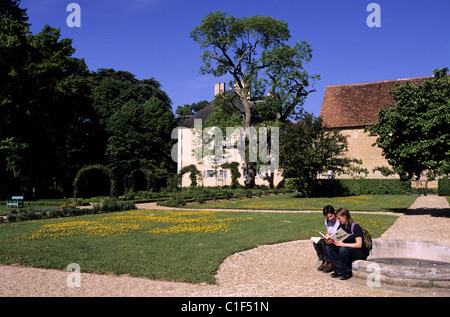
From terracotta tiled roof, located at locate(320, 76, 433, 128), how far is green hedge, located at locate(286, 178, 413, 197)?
7.98 meters

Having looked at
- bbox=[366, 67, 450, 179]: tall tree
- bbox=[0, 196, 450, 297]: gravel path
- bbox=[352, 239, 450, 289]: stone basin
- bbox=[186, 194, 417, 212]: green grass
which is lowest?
bbox=[186, 194, 417, 212]: green grass

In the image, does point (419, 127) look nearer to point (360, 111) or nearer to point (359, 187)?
point (359, 187)

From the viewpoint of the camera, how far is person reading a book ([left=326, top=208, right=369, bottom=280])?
6.62m

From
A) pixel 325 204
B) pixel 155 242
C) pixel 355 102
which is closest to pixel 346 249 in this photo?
pixel 155 242

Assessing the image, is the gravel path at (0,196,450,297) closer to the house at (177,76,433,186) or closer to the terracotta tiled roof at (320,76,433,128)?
the house at (177,76,433,186)

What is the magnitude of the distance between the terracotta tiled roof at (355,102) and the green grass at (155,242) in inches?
966

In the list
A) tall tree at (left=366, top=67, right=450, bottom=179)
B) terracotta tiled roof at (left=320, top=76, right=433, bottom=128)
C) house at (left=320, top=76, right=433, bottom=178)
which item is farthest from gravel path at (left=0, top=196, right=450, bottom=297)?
terracotta tiled roof at (left=320, top=76, right=433, bottom=128)

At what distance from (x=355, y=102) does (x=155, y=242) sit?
35163mm

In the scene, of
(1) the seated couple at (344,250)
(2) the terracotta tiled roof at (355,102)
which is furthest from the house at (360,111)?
(1) the seated couple at (344,250)

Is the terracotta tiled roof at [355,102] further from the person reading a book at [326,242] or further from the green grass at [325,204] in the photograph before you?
the person reading a book at [326,242]

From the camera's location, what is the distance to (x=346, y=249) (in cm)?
671
